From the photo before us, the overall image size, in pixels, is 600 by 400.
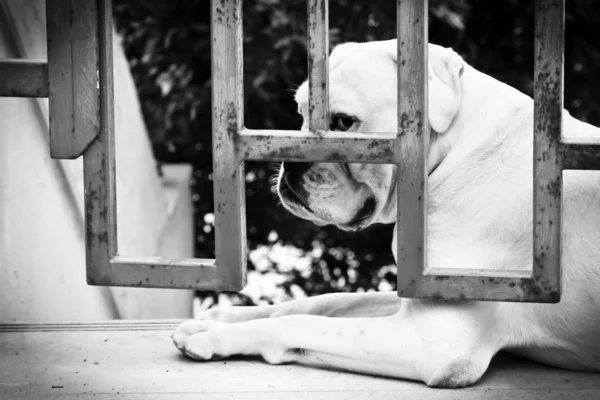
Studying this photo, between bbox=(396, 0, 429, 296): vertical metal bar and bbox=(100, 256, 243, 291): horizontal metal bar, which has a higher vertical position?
bbox=(396, 0, 429, 296): vertical metal bar

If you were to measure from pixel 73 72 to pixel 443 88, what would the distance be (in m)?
1.04

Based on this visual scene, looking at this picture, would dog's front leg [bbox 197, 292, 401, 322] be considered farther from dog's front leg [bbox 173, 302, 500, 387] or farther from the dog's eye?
the dog's eye

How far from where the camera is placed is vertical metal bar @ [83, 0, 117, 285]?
215cm

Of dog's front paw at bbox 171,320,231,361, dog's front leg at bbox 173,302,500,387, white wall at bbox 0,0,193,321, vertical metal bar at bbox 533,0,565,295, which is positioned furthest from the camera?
white wall at bbox 0,0,193,321

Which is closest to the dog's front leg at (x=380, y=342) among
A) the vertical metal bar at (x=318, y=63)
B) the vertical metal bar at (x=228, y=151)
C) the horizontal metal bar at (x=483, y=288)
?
the horizontal metal bar at (x=483, y=288)

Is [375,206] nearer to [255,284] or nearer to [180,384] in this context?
[180,384]

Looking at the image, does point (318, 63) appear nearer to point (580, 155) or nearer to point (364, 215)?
point (580, 155)

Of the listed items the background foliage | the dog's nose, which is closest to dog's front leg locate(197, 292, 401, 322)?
the dog's nose

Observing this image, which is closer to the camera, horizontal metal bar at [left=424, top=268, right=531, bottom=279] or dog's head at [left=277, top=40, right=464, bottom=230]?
horizontal metal bar at [left=424, top=268, right=531, bottom=279]

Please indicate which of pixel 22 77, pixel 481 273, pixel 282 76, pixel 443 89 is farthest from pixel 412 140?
pixel 282 76

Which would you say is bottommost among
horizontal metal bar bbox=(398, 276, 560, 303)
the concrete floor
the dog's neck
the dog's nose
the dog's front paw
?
the concrete floor

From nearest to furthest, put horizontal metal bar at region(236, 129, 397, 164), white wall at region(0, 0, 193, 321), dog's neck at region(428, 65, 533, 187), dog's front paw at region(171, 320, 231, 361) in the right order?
horizontal metal bar at region(236, 129, 397, 164) → dog's front paw at region(171, 320, 231, 361) → dog's neck at region(428, 65, 533, 187) → white wall at region(0, 0, 193, 321)

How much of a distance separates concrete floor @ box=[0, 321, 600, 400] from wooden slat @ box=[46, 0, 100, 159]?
1.86 ft

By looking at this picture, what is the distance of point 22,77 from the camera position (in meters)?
2.15
